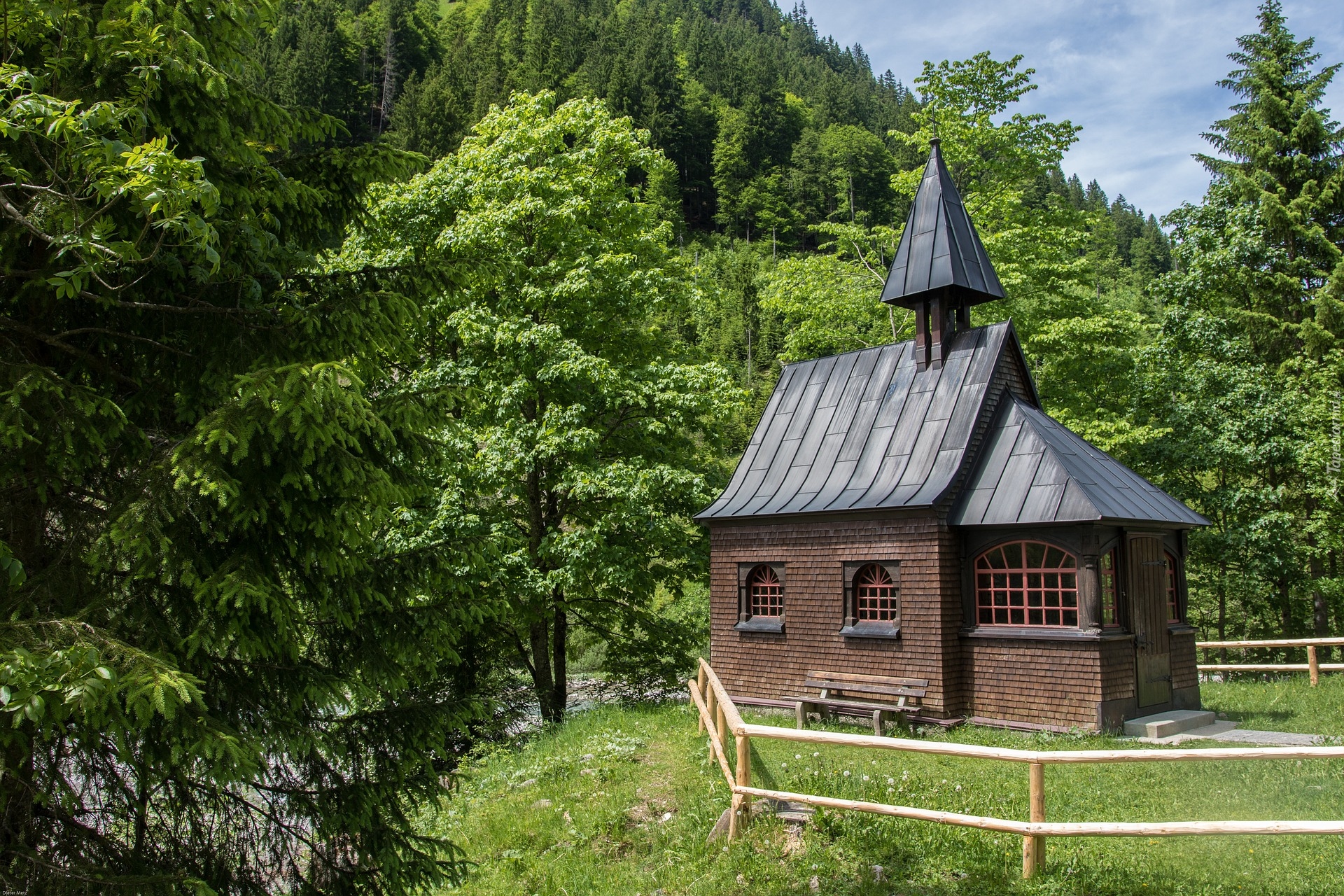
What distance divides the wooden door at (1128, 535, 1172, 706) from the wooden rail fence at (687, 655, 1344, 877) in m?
6.24

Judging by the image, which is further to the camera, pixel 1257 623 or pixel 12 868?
pixel 1257 623

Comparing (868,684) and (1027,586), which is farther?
(868,684)

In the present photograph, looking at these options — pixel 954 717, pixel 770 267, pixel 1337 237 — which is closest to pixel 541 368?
pixel 954 717

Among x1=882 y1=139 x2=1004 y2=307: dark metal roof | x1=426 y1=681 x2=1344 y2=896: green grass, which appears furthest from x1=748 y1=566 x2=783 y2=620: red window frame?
x1=882 y1=139 x2=1004 y2=307: dark metal roof

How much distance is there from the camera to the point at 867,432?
15.1 metres

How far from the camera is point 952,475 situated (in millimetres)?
13156

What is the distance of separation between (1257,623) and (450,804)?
71.0 feet

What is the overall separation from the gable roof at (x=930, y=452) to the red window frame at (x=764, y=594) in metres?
1.10

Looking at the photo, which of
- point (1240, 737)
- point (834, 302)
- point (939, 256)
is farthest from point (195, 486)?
point (834, 302)

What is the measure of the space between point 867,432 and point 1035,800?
360 inches

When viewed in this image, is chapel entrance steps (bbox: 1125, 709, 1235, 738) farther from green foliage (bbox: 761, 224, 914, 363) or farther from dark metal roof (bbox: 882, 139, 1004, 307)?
green foliage (bbox: 761, 224, 914, 363)

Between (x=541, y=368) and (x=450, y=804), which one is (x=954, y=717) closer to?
(x=450, y=804)

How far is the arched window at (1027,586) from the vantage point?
12.3 meters

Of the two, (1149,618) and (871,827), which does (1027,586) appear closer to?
(1149,618)
